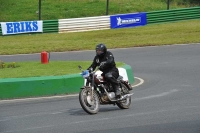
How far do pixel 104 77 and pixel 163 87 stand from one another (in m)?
4.10

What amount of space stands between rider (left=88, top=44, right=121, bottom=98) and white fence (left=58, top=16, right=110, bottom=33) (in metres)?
23.0

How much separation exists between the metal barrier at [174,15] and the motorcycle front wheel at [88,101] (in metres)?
25.5

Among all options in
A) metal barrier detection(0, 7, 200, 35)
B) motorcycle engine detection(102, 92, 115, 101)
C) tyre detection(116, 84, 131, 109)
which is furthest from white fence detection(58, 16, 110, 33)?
motorcycle engine detection(102, 92, 115, 101)

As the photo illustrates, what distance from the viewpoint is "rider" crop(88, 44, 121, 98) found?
1299 cm

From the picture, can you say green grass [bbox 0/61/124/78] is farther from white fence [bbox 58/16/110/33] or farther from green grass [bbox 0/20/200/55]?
white fence [bbox 58/16/110/33]

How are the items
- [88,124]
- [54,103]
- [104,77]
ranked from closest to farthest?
[88,124] → [104,77] → [54,103]

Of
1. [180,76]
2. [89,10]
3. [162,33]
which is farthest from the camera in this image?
[89,10]

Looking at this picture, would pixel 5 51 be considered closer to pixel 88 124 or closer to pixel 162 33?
pixel 162 33

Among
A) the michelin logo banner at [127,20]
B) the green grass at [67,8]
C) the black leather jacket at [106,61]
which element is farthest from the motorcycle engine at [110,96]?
the green grass at [67,8]

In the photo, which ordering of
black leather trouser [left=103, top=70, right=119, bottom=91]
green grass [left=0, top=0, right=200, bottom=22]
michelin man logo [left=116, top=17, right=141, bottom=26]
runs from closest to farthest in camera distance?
1. black leather trouser [left=103, top=70, right=119, bottom=91]
2. michelin man logo [left=116, top=17, right=141, bottom=26]
3. green grass [left=0, top=0, right=200, bottom=22]

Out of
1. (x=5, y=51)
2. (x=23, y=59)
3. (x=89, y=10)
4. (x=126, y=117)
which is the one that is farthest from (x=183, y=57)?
(x=89, y=10)

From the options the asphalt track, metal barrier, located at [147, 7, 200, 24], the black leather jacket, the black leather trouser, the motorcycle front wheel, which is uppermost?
metal barrier, located at [147, 7, 200, 24]

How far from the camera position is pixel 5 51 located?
97.0ft

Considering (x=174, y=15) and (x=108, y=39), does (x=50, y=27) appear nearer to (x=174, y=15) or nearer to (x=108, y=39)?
(x=108, y=39)
